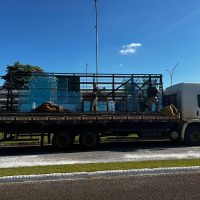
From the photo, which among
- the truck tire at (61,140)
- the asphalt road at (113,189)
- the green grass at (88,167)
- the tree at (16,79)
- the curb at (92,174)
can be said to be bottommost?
the asphalt road at (113,189)

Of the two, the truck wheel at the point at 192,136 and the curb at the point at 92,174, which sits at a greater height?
the truck wheel at the point at 192,136

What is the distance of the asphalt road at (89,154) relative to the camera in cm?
1156

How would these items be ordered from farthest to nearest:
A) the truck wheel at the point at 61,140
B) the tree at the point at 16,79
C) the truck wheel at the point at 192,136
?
the truck wheel at the point at 192,136 → the tree at the point at 16,79 → the truck wheel at the point at 61,140

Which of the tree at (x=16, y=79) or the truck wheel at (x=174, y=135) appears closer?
the tree at (x=16, y=79)

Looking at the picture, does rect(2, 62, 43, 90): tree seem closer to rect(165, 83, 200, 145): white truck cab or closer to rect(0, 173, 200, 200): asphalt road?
rect(165, 83, 200, 145): white truck cab

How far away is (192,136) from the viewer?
15812 mm

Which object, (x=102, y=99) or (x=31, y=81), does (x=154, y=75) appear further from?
(x=31, y=81)

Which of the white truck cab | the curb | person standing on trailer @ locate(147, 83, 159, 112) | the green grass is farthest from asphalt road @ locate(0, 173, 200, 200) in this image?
person standing on trailer @ locate(147, 83, 159, 112)

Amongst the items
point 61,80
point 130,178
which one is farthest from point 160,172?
point 61,80

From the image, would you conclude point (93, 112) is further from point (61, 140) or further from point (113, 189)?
point (113, 189)

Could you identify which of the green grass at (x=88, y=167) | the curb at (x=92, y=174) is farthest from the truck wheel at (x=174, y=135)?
the curb at (x=92, y=174)

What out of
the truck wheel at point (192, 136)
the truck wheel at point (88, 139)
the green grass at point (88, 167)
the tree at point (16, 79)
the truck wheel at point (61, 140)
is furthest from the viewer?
the truck wheel at point (192, 136)

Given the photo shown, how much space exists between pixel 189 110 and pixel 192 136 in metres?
1.18

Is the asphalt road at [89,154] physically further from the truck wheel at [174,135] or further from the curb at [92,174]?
the curb at [92,174]
